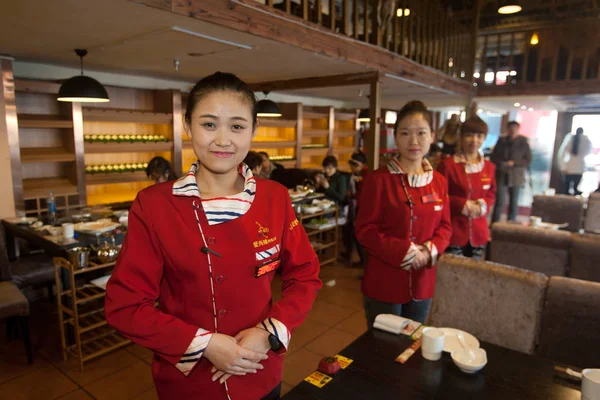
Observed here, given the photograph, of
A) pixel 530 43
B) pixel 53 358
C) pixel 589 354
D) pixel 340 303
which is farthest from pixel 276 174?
pixel 589 354

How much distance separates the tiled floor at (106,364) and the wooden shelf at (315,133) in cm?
544

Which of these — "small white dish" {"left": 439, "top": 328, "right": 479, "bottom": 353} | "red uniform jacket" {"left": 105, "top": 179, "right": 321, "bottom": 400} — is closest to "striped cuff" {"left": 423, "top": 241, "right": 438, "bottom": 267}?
"small white dish" {"left": 439, "top": 328, "right": 479, "bottom": 353}

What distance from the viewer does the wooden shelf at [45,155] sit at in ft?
15.6

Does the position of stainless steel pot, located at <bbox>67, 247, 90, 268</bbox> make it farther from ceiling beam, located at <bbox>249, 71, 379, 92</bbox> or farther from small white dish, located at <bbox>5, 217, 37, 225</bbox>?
ceiling beam, located at <bbox>249, 71, 379, 92</bbox>

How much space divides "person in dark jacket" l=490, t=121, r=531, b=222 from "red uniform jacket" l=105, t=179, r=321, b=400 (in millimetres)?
6947

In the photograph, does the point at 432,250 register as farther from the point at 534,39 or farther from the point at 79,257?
the point at 534,39

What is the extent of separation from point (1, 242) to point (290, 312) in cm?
317

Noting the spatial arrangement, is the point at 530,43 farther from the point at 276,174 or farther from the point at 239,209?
the point at 239,209

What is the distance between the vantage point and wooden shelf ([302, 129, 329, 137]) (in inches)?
356

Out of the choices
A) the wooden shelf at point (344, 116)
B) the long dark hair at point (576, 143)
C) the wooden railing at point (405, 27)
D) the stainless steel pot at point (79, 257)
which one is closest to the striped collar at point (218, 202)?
the stainless steel pot at point (79, 257)

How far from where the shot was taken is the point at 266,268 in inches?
48.9

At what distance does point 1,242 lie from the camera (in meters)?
3.31

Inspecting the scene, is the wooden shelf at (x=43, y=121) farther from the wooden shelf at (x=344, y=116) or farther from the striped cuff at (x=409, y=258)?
the wooden shelf at (x=344, y=116)

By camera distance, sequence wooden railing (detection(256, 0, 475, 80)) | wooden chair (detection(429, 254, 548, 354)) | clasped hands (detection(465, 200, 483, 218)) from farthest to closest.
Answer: wooden railing (detection(256, 0, 475, 80)) → clasped hands (detection(465, 200, 483, 218)) → wooden chair (detection(429, 254, 548, 354))
